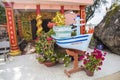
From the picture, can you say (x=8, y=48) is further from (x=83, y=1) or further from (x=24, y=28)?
(x=83, y=1)

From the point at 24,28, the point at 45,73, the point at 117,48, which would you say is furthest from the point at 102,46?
the point at 24,28

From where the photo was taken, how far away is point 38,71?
13.2 feet

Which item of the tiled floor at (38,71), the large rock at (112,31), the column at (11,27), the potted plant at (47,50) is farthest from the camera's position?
the column at (11,27)

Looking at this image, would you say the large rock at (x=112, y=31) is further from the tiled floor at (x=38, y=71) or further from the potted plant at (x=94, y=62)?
the potted plant at (x=94, y=62)

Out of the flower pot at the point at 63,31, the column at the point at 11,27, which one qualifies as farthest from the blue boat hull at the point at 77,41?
the column at the point at 11,27

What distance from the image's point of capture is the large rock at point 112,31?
17.1 ft

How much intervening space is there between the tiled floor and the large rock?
537 millimetres

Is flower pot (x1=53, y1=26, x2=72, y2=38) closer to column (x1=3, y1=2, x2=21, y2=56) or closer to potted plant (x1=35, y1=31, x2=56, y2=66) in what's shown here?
potted plant (x1=35, y1=31, x2=56, y2=66)

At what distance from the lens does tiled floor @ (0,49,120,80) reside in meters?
3.61

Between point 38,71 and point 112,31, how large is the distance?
3.32 meters

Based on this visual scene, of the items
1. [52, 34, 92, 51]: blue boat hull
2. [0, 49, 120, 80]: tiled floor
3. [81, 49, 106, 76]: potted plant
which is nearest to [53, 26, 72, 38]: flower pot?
[52, 34, 92, 51]: blue boat hull

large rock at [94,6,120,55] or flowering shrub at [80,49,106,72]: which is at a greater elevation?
large rock at [94,6,120,55]

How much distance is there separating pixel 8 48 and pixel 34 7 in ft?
7.34

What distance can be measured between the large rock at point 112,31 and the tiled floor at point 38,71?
0.54 m
